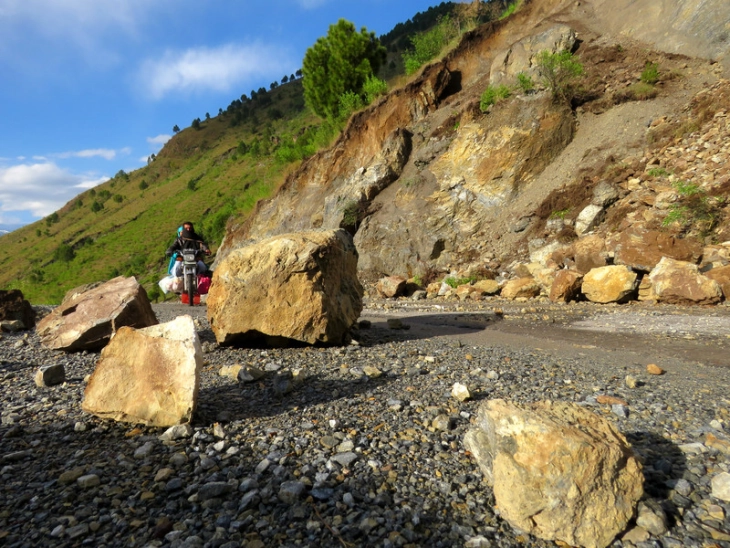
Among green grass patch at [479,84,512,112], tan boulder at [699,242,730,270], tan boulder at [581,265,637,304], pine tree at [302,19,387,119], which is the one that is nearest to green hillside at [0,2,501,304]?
pine tree at [302,19,387,119]

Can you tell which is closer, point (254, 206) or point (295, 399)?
point (295, 399)

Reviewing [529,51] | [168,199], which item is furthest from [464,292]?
[168,199]

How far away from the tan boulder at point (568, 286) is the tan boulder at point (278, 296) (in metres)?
6.98

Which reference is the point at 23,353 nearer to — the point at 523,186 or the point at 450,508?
the point at 450,508

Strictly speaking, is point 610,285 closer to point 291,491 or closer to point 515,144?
point 291,491

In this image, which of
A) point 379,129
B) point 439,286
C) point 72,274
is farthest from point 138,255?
point 439,286

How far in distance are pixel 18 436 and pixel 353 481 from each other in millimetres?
2610

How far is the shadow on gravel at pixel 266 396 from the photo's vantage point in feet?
11.3

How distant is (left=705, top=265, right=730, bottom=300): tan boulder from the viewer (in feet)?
28.4

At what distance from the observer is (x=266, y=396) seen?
3855mm

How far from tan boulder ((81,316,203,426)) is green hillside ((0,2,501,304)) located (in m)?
26.2

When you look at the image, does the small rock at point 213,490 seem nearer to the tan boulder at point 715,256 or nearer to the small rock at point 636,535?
the small rock at point 636,535

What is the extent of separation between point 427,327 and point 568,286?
4708 mm

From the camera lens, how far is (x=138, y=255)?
50125mm
